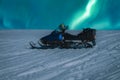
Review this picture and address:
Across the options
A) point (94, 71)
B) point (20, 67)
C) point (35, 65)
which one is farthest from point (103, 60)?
point (20, 67)

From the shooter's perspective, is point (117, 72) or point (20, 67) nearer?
point (117, 72)

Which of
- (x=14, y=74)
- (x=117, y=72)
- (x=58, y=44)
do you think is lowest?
(x=117, y=72)

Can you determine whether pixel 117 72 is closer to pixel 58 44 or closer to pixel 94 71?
pixel 94 71

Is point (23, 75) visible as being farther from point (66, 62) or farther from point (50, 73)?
point (66, 62)

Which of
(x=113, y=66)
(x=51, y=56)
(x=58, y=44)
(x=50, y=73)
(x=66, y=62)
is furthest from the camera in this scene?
(x=58, y=44)

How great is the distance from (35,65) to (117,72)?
3258 mm

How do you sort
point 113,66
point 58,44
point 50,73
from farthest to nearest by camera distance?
point 58,44 < point 113,66 < point 50,73

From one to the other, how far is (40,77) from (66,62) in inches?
104

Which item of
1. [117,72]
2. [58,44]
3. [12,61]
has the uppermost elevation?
[58,44]

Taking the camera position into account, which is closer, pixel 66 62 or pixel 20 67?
pixel 20 67

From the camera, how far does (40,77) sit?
23.7 ft

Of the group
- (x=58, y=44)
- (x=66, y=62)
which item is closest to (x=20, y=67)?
(x=66, y=62)

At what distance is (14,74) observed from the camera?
7.67 metres

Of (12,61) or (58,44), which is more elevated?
(58,44)
